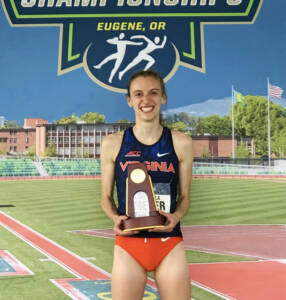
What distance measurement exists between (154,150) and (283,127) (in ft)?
210

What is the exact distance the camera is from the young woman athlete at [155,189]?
227cm

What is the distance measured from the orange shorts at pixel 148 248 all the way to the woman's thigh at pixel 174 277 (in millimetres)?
27

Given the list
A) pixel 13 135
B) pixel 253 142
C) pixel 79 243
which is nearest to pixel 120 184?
pixel 79 243

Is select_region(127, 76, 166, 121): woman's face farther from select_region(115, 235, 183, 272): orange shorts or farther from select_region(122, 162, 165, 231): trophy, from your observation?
select_region(115, 235, 183, 272): orange shorts

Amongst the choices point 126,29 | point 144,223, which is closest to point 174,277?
point 144,223

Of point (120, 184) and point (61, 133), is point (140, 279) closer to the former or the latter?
point (120, 184)

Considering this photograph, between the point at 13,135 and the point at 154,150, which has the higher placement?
the point at 13,135

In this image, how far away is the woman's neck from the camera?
2.41 m

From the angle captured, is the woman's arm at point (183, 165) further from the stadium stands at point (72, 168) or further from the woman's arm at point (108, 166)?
the stadium stands at point (72, 168)

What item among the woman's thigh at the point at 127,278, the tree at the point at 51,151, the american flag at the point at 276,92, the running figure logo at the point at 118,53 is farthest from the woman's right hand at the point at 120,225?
the tree at the point at 51,151

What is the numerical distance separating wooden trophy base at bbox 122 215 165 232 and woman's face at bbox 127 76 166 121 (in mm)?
486

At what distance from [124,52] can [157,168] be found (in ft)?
Result: 16.5

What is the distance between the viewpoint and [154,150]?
93.4 inches

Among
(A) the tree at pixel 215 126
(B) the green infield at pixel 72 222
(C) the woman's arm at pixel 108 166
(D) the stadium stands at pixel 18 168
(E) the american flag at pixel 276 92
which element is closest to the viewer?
(C) the woman's arm at pixel 108 166
